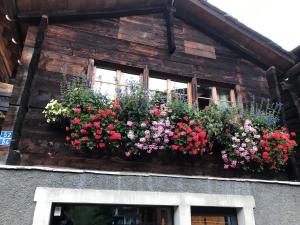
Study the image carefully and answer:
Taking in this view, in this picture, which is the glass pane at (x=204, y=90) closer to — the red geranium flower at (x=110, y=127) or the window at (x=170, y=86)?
the window at (x=170, y=86)

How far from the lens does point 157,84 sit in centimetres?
594

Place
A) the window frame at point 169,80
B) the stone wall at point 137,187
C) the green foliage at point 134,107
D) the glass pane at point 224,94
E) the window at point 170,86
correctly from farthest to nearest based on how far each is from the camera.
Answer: the glass pane at point 224,94, the window at point 170,86, the window frame at point 169,80, the green foliage at point 134,107, the stone wall at point 137,187

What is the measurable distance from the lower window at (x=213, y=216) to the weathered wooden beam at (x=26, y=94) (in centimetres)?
295

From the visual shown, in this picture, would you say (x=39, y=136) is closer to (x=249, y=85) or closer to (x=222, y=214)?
(x=222, y=214)

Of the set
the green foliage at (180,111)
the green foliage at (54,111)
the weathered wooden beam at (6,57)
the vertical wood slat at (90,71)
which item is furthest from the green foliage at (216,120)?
the weathered wooden beam at (6,57)

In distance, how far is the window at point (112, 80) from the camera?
5.31 metres

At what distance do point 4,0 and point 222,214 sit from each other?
5214 mm

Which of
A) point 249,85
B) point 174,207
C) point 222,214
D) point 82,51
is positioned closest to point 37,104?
point 82,51

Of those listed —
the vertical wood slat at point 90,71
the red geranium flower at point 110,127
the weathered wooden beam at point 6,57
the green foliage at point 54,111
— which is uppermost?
the weathered wooden beam at point 6,57

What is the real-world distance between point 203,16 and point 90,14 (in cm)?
258

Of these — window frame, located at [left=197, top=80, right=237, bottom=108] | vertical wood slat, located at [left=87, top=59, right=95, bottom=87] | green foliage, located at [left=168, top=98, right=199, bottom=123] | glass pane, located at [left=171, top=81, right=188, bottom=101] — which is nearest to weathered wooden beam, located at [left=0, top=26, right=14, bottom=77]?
vertical wood slat, located at [left=87, top=59, right=95, bottom=87]

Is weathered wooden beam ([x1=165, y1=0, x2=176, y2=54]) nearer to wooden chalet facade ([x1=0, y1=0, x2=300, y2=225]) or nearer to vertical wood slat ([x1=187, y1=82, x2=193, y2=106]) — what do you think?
wooden chalet facade ([x1=0, y1=0, x2=300, y2=225])

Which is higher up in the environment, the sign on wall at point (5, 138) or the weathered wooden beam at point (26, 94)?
the weathered wooden beam at point (26, 94)

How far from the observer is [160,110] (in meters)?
5.00
